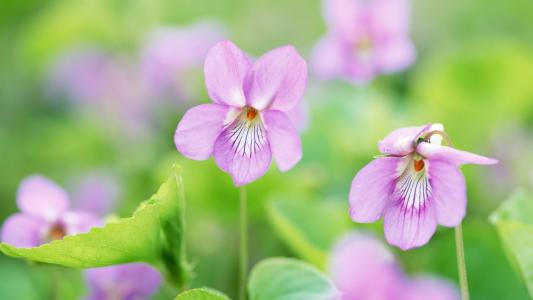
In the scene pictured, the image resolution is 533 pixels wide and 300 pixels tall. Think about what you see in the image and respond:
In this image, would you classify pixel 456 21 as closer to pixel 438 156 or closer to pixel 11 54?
pixel 11 54

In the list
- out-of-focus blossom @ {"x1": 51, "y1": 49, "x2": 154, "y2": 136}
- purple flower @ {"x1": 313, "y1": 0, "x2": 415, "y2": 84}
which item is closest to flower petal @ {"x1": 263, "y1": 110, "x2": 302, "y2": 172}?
purple flower @ {"x1": 313, "y1": 0, "x2": 415, "y2": 84}

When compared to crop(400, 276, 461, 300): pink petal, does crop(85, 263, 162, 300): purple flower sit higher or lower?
lower

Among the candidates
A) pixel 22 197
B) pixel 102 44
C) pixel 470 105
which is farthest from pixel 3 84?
pixel 22 197

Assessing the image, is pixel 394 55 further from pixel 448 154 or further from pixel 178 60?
pixel 448 154

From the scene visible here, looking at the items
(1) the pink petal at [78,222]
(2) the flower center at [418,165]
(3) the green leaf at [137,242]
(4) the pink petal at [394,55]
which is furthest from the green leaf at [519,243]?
(4) the pink petal at [394,55]

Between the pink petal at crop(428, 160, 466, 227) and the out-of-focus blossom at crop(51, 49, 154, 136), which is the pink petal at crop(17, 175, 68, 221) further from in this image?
the out-of-focus blossom at crop(51, 49, 154, 136)

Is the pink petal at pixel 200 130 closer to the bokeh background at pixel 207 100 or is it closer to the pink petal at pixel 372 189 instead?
the pink petal at pixel 372 189
